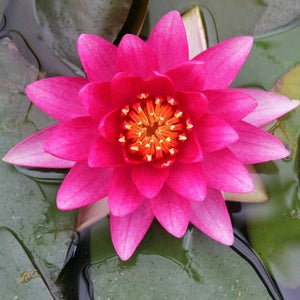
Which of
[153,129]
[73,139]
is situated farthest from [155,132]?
[73,139]

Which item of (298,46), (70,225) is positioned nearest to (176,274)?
(70,225)

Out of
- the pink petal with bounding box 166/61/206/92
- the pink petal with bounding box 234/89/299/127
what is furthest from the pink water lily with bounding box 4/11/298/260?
the pink petal with bounding box 234/89/299/127

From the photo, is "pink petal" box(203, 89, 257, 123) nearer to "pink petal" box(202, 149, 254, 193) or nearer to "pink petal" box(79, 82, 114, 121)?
"pink petal" box(202, 149, 254, 193)

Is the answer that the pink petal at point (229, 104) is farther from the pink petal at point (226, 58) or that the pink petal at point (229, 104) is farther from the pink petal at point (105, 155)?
the pink petal at point (105, 155)

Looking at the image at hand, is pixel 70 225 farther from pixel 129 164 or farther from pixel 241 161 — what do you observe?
pixel 241 161

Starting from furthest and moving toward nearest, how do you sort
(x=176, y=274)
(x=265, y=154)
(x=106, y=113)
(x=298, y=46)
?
(x=298, y=46), (x=176, y=274), (x=265, y=154), (x=106, y=113)

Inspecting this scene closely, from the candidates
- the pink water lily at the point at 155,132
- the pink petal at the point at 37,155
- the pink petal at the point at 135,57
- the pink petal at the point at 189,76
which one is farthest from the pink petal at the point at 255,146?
the pink petal at the point at 37,155
